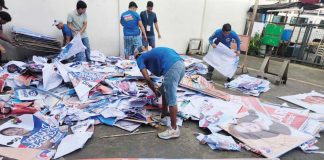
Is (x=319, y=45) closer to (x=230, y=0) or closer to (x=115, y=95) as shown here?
(x=230, y=0)

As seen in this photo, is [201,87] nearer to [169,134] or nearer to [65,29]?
[169,134]

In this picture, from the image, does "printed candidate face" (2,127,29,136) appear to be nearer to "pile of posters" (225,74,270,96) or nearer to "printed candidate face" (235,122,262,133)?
"printed candidate face" (235,122,262,133)

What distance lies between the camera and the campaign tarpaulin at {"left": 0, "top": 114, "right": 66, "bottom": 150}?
8.29 ft

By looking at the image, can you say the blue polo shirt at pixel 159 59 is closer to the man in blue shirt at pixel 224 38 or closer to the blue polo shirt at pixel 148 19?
the man in blue shirt at pixel 224 38

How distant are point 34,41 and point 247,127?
4.57 meters

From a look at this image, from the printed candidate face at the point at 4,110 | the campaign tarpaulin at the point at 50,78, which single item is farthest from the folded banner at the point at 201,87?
the printed candidate face at the point at 4,110

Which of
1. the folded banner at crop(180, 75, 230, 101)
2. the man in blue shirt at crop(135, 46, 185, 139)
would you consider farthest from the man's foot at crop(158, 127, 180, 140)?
the folded banner at crop(180, 75, 230, 101)

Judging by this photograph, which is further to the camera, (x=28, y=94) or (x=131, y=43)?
(x=131, y=43)

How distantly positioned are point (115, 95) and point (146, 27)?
299cm

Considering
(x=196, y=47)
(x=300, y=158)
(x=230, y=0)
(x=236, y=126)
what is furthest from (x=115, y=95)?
(x=230, y=0)

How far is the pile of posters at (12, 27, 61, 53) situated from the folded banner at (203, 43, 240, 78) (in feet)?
11.4

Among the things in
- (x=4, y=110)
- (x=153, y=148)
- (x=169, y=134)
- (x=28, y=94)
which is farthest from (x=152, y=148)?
(x=28, y=94)

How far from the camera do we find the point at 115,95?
376 cm

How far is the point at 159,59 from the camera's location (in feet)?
9.52
